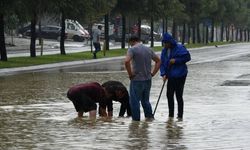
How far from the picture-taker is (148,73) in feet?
44.5

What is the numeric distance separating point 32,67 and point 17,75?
4.15m

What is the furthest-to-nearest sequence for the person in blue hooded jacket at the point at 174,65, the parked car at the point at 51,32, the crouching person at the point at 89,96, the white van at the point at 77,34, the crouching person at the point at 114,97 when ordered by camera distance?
the white van at the point at 77,34 < the parked car at the point at 51,32 < the person in blue hooded jacket at the point at 174,65 < the crouching person at the point at 114,97 < the crouching person at the point at 89,96

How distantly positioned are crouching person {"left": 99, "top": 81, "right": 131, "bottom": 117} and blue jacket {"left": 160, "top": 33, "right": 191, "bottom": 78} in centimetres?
84

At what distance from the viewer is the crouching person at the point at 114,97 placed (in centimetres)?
1352

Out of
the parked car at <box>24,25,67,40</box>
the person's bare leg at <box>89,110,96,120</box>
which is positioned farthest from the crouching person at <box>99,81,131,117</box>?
the parked car at <box>24,25,67,40</box>

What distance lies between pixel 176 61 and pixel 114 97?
1.34 meters

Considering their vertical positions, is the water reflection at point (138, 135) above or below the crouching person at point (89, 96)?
below

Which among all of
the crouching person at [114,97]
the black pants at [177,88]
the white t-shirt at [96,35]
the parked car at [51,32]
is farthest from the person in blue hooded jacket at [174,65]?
the parked car at [51,32]

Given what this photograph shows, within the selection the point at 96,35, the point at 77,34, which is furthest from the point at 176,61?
the point at 77,34

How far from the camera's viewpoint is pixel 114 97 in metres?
13.6

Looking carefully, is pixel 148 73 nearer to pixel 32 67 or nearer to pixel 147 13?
pixel 32 67

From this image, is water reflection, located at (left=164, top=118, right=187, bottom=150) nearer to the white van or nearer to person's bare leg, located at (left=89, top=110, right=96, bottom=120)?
person's bare leg, located at (left=89, top=110, right=96, bottom=120)

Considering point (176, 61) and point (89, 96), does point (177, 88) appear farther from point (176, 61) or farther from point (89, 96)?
point (89, 96)

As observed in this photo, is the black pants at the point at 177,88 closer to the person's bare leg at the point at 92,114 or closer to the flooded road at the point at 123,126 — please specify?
the flooded road at the point at 123,126
